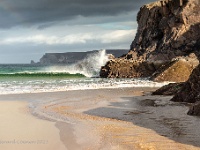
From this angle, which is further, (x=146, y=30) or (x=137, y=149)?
(x=146, y=30)

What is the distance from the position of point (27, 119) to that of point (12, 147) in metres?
3.00

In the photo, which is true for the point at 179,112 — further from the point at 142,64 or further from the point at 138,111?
the point at 142,64

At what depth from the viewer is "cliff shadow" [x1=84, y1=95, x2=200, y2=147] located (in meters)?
7.31

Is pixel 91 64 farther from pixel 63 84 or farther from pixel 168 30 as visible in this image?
pixel 63 84

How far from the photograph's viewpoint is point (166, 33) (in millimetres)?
49750

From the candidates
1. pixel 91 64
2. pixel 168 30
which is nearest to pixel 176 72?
pixel 168 30

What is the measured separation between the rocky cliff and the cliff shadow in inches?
1032

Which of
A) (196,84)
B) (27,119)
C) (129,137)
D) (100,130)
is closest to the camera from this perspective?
(129,137)

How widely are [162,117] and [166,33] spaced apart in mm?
41512

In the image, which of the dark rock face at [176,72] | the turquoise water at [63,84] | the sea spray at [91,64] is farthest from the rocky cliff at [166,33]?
the dark rock face at [176,72]

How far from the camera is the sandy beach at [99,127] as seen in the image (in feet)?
21.5

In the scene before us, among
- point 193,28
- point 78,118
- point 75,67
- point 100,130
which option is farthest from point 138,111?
point 75,67

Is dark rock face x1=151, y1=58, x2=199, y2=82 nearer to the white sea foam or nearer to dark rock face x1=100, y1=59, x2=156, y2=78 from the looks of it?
the white sea foam

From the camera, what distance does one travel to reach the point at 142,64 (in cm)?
3794
